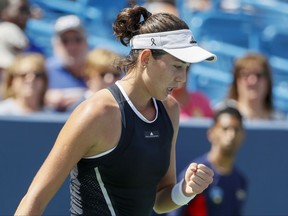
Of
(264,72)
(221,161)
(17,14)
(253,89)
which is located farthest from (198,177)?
(17,14)

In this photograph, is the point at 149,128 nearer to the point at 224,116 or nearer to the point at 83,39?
the point at 224,116

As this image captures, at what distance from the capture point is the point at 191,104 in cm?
580

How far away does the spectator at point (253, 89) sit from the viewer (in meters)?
5.89

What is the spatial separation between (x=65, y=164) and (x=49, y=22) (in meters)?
5.91

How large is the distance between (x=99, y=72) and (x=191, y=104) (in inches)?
28.1

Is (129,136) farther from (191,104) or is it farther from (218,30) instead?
A: (218,30)

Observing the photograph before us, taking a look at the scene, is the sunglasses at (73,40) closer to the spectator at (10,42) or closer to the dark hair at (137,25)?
the spectator at (10,42)

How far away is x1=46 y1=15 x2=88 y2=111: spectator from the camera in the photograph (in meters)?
5.85

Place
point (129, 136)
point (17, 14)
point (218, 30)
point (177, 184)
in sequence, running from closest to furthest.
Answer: point (129, 136) → point (177, 184) → point (17, 14) → point (218, 30)

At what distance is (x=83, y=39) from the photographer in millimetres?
6387

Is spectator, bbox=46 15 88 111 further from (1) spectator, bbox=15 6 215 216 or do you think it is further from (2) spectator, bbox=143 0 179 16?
(1) spectator, bbox=15 6 215 216

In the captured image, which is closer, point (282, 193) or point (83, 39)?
point (282, 193)

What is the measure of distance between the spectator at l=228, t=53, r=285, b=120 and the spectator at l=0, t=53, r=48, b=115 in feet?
4.59

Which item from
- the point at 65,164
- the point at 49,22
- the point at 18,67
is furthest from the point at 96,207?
the point at 49,22
